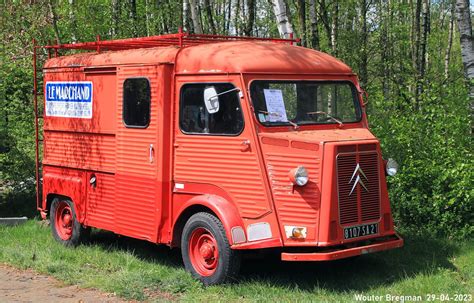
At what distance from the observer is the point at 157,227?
739 centimetres

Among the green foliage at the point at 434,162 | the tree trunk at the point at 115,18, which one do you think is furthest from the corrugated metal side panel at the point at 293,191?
the tree trunk at the point at 115,18

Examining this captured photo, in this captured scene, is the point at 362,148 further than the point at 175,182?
No

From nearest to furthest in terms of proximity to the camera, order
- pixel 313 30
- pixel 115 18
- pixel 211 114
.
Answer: pixel 211 114
pixel 313 30
pixel 115 18

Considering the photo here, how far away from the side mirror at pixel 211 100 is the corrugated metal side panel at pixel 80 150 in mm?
1842

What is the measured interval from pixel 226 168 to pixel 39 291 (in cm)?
256

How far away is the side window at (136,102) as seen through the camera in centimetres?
759

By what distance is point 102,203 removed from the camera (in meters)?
8.35

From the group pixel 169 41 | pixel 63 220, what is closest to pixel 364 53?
pixel 169 41

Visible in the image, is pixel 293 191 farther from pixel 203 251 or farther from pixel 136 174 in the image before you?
pixel 136 174

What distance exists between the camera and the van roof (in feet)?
22.6

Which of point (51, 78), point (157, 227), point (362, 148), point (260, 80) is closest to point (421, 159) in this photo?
point (362, 148)

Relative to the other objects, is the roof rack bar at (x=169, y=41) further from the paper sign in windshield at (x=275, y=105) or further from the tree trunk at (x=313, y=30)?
the tree trunk at (x=313, y=30)

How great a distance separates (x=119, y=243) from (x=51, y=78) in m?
2.76

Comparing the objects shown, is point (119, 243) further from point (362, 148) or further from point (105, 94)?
point (362, 148)
